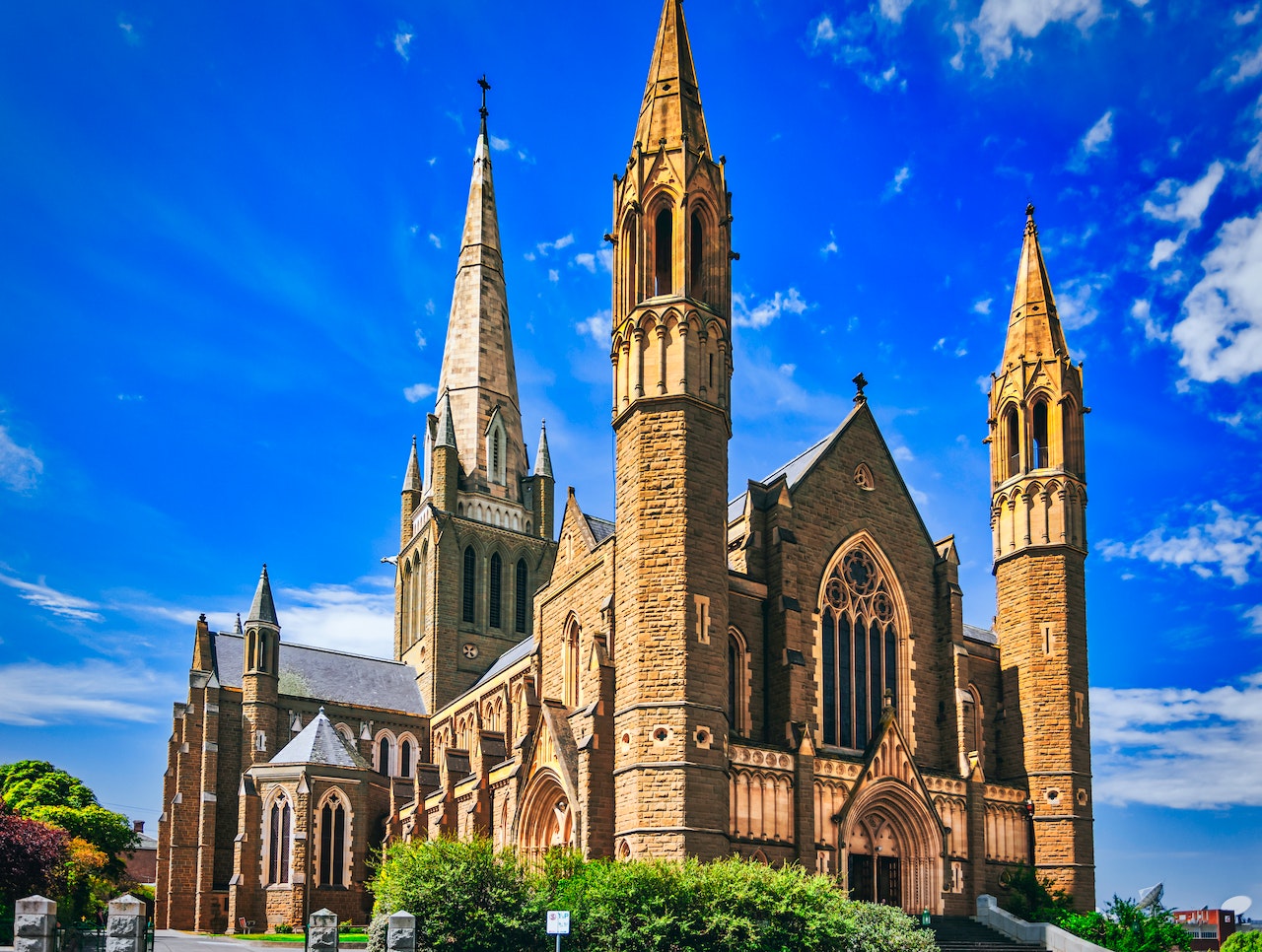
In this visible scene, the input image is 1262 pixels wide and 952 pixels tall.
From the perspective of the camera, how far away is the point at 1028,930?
3108 centimetres

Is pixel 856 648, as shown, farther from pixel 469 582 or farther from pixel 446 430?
pixel 446 430

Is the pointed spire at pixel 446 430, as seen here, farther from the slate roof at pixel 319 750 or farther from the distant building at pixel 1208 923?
the distant building at pixel 1208 923

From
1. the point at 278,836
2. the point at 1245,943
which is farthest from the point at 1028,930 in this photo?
the point at 278,836

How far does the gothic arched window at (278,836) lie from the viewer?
4459 cm

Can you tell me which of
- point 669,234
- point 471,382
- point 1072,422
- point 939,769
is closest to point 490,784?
point 939,769

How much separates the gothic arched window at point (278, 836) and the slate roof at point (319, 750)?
5.55 ft

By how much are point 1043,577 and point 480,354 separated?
35.9 metres

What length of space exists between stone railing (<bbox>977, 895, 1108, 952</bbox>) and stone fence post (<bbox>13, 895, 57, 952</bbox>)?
2283 cm

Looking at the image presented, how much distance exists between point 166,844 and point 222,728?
5.52 m

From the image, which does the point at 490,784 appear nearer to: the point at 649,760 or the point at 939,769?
the point at 649,760

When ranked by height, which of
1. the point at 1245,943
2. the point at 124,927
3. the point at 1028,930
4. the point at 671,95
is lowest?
the point at 1245,943

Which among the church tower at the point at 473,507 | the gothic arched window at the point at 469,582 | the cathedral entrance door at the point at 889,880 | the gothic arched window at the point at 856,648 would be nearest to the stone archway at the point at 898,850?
the cathedral entrance door at the point at 889,880

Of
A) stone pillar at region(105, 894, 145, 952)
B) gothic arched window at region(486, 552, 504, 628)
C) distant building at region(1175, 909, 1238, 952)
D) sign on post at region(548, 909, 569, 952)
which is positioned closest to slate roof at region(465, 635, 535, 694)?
gothic arched window at region(486, 552, 504, 628)

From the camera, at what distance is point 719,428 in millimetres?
30328
